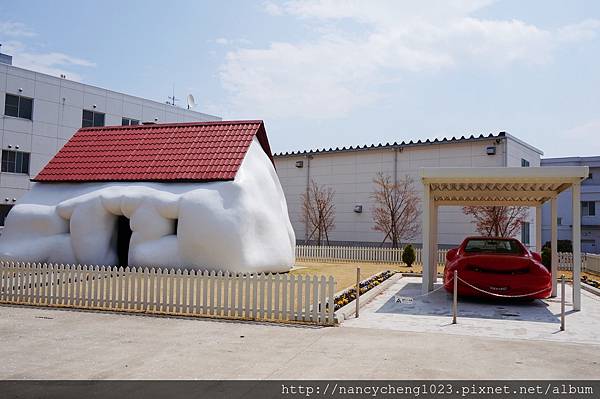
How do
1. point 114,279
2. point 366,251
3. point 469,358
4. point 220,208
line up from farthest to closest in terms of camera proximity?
point 366,251 → point 220,208 → point 114,279 → point 469,358

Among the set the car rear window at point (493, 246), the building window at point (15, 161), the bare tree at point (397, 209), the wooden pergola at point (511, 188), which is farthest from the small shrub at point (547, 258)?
the building window at point (15, 161)

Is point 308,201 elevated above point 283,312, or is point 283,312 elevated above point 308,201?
point 308,201

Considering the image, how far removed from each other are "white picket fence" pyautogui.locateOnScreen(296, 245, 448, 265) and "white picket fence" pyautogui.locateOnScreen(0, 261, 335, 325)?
14765 mm

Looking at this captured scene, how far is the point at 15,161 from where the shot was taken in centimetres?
3053

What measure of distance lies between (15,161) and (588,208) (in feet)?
147

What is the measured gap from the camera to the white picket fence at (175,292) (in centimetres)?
973

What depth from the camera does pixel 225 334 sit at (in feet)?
28.1

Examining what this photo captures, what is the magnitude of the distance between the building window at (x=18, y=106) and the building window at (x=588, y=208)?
4382cm

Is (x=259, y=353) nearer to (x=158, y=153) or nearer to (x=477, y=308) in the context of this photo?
(x=477, y=308)

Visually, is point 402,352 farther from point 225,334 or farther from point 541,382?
point 225,334

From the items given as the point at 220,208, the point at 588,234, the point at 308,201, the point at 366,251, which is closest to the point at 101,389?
the point at 220,208

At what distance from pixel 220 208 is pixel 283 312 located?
602 cm

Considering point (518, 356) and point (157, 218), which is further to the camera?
point (157, 218)

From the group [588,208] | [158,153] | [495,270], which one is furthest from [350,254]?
[588,208]
